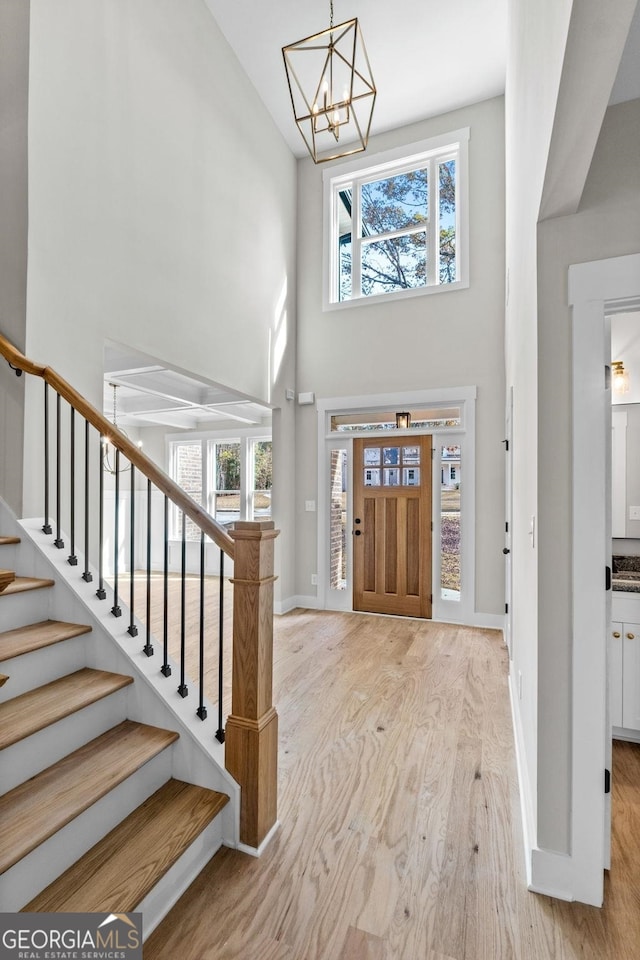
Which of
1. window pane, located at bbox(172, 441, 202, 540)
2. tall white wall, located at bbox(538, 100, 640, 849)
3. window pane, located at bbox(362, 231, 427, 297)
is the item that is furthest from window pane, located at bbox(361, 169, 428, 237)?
window pane, located at bbox(172, 441, 202, 540)

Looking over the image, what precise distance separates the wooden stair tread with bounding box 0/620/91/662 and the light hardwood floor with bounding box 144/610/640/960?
3.21ft

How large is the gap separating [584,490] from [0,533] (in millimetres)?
2540

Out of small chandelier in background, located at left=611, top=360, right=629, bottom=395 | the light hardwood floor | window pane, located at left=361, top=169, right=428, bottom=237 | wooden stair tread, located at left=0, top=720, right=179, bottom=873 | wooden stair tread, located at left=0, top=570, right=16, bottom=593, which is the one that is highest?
window pane, located at left=361, top=169, right=428, bottom=237

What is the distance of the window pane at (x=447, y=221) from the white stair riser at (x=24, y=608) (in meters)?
4.60

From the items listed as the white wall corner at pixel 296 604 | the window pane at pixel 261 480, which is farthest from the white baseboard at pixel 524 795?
the window pane at pixel 261 480

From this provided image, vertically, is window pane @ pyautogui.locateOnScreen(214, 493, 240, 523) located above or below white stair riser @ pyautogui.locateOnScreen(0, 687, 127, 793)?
above

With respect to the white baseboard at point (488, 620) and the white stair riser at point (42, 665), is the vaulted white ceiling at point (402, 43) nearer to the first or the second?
the white stair riser at point (42, 665)

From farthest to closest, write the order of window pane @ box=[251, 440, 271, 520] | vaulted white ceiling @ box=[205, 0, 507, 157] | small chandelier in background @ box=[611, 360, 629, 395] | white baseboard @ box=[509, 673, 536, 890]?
window pane @ box=[251, 440, 271, 520] → vaulted white ceiling @ box=[205, 0, 507, 157] → small chandelier in background @ box=[611, 360, 629, 395] → white baseboard @ box=[509, 673, 536, 890]

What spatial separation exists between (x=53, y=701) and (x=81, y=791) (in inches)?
13.7

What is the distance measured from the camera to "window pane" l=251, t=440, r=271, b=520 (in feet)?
24.5

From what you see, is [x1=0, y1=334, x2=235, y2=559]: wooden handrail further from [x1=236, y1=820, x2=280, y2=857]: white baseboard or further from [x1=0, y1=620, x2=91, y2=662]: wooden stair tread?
[x1=236, y1=820, x2=280, y2=857]: white baseboard

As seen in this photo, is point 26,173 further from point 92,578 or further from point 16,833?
point 16,833

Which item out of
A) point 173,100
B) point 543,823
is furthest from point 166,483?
point 173,100

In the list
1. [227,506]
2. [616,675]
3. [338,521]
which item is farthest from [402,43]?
[227,506]
